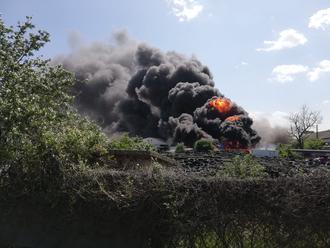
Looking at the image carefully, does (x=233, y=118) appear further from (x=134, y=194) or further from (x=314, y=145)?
(x=134, y=194)

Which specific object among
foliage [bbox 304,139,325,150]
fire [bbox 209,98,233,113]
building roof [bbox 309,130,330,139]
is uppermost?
fire [bbox 209,98,233,113]

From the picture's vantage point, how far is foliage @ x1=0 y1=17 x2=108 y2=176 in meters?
6.92

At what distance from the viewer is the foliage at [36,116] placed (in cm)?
692

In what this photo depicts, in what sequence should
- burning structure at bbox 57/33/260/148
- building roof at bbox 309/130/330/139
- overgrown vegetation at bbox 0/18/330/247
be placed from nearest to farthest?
1. overgrown vegetation at bbox 0/18/330/247
2. burning structure at bbox 57/33/260/148
3. building roof at bbox 309/130/330/139

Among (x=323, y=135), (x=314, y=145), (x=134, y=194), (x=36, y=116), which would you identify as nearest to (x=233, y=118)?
(x=314, y=145)

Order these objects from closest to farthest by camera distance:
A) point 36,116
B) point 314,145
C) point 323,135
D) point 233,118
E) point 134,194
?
1. point 134,194
2. point 36,116
3. point 233,118
4. point 314,145
5. point 323,135

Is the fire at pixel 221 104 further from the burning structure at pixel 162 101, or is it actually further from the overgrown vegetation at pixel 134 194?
the overgrown vegetation at pixel 134 194

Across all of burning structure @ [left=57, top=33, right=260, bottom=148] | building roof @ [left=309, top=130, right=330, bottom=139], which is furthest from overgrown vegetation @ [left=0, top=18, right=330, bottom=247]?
building roof @ [left=309, top=130, right=330, bottom=139]

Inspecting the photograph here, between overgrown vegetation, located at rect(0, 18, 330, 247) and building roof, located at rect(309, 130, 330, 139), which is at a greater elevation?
building roof, located at rect(309, 130, 330, 139)

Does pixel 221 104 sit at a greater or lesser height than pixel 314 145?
greater

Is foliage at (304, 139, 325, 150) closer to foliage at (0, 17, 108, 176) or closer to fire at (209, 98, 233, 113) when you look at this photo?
fire at (209, 98, 233, 113)

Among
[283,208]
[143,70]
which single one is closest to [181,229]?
[283,208]

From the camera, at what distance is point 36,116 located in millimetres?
7477

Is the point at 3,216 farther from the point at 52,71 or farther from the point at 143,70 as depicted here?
the point at 143,70
